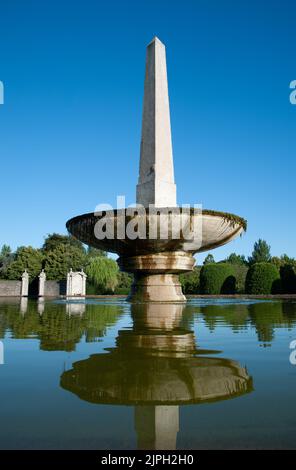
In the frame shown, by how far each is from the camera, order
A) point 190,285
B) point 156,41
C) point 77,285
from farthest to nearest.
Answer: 1. point 77,285
2. point 190,285
3. point 156,41

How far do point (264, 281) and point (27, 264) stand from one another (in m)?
35.4

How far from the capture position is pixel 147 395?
1.71 metres

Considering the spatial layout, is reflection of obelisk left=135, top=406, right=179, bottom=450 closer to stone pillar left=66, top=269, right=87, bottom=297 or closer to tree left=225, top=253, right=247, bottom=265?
stone pillar left=66, top=269, right=87, bottom=297

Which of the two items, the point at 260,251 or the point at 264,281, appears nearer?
the point at 264,281

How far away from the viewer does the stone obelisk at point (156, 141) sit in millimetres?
11609

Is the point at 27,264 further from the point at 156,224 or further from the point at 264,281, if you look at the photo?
the point at 156,224

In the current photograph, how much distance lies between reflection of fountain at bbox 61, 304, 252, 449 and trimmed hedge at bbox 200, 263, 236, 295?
2852 centimetres

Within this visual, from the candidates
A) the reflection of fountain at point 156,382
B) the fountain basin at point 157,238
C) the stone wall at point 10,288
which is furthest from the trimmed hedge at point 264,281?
the stone wall at point 10,288

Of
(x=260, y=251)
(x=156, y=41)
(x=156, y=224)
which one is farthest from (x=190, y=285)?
(x=260, y=251)

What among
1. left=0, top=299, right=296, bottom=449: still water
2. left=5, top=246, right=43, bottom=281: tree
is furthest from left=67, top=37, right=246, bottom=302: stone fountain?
left=5, top=246, right=43, bottom=281: tree

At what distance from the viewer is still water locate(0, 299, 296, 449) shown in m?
1.29
